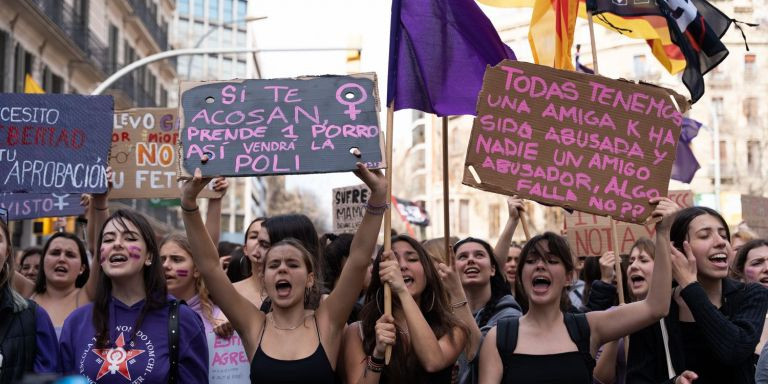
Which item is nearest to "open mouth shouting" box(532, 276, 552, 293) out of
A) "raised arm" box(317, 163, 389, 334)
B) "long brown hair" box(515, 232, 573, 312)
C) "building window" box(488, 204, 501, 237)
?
"long brown hair" box(515, 232, 573, 312)

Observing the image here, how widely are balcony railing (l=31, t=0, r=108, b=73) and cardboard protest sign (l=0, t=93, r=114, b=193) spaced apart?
18426mm

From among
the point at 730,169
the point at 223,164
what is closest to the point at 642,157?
the point at 223,164

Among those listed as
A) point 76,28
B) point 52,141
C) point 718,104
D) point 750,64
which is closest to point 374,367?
point 52,141

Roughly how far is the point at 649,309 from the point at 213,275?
80.4 inches

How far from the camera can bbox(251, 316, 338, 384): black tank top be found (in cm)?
473

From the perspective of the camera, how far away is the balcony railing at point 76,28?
85.1 feet

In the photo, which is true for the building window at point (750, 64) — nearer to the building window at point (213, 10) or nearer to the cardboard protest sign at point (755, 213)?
the cardboard protest sign at point (755, 213)

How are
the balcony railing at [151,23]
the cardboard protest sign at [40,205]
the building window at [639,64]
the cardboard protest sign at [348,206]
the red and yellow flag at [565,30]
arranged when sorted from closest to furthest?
the red and yellow flag at [565,30] < the cardboard protest sign at [40,205] < the cardboard protest sign at [348,206] < the balcony railing at [151,23] < the building window at [639,64]

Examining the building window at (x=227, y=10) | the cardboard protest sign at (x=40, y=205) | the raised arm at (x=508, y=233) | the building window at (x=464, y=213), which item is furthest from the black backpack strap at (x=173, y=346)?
the building window at (x=227, y=10)

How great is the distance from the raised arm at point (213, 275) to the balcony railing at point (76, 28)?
20.6 m

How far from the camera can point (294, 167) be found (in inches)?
200

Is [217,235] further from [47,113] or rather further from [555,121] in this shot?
[555,121]

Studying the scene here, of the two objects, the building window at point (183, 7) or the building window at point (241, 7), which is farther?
the building window at point (241, 7)

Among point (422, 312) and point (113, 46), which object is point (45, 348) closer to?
point (422, 312)
